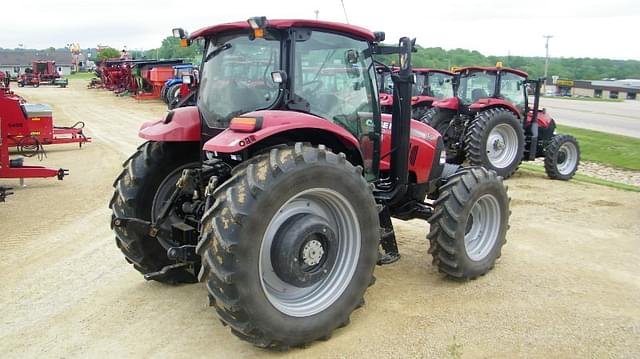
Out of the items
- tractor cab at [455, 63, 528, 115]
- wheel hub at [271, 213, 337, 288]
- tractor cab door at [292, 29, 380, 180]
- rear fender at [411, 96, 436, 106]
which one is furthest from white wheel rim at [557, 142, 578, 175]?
wheel hub at [271, 213, 337, 288]

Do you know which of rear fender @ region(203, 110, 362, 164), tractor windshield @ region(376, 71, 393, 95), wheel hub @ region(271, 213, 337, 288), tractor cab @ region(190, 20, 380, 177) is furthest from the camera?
tractor windshield @ region(376, 71, 393, 95)

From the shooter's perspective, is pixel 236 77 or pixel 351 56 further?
pixel 351 56

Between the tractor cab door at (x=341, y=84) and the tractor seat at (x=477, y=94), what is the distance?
7292 mm

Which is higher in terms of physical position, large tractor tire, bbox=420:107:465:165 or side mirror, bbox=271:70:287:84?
side mirror, bbox=271:70:287:84

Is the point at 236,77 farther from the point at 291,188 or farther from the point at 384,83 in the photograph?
the point at 384,83

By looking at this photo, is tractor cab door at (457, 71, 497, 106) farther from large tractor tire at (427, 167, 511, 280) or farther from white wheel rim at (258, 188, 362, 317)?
white wheel rim at (258, 188, 362, 317)

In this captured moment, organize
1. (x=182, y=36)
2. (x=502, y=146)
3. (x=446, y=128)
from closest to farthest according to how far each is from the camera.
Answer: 1. (x=182, y=36)
2. (x=502, y=146)
3. (x=446, y=128)

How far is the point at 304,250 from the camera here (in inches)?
155

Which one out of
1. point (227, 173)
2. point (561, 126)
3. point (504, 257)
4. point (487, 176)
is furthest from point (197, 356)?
point (561, 126)

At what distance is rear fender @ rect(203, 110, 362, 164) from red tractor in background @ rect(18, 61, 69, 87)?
152ft

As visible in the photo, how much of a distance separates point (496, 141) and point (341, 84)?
7088 mm

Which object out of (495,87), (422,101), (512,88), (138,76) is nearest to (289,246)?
(495,87)

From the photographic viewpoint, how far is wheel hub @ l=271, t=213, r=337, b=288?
3.83 m

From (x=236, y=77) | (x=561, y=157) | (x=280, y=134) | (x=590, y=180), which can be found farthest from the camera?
(x=590, y=180)
